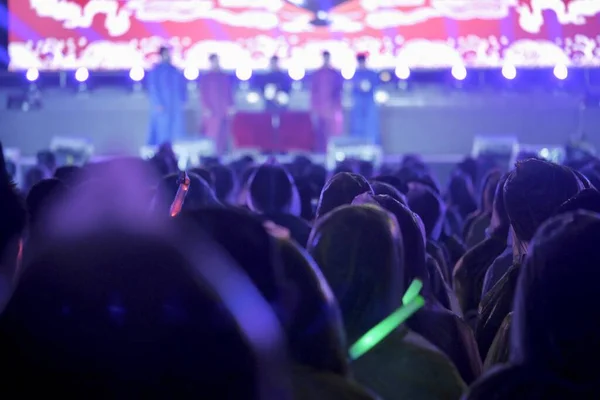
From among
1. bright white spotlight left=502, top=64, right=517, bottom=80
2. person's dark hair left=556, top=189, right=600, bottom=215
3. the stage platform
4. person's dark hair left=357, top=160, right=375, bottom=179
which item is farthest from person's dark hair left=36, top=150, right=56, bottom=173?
person's dark hair left=556, top=189, right=600, bottom=215

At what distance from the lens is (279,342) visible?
1485 millimetres

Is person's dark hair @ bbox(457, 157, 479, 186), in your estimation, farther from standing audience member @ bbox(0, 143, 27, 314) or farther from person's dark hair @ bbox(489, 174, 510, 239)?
standing audience member @ bbox(0, 143, 27, 314)

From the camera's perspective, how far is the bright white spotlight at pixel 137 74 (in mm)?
16391

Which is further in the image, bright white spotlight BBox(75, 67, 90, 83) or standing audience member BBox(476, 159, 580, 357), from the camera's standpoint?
bright white spotlight BBox(75, 67, 90, 83)

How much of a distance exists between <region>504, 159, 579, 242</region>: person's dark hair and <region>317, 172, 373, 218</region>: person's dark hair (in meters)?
0.60

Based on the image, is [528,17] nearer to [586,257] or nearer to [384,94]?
[384,94]

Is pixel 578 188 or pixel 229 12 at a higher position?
pixel 229 12

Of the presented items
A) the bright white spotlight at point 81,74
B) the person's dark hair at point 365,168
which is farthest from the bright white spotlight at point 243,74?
the person's dark hair at point 365,168

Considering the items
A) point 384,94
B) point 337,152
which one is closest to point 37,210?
point 337,152

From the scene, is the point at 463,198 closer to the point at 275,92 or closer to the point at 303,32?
the point at 275,92

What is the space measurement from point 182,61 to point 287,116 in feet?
9.80

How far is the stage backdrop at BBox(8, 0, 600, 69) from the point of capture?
16.3m

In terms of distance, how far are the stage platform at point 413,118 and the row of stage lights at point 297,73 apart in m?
1.56

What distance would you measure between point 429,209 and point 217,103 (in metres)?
10.9
